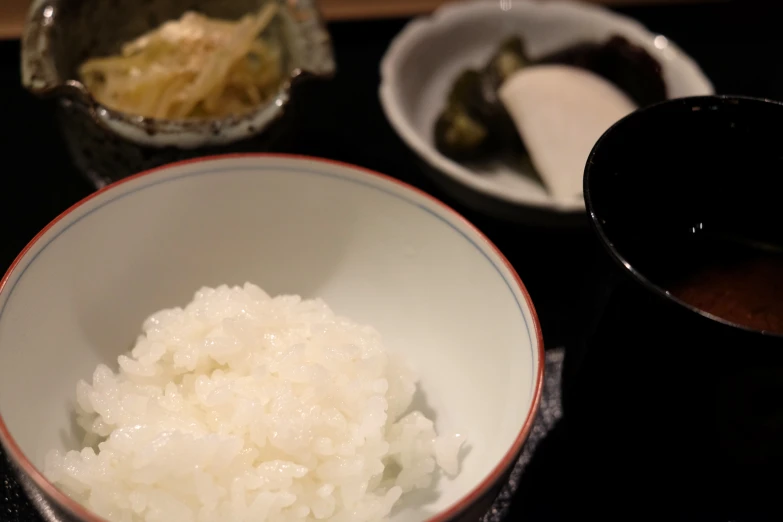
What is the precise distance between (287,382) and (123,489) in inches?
10.1

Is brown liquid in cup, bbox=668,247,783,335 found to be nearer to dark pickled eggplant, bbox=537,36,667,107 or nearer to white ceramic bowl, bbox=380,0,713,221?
white ceramic bowl, bbox=380,0,713,221

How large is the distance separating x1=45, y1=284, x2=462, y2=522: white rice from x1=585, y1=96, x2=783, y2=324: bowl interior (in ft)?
1.40

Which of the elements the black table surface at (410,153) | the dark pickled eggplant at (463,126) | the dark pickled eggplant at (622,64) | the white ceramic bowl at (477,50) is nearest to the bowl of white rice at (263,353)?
the black table surface at (410,153)

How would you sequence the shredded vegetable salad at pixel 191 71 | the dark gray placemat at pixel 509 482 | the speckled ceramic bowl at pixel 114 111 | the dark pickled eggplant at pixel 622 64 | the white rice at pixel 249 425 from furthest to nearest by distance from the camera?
the dark pickled eggplant at pixel 622 64 < the shredded vegetable salad at pixel 191 71 < the speckled ceramic bowl at pixel 114 111 < the dark gray placemat at pixel 509 482 < the white rice at pixel 249 425

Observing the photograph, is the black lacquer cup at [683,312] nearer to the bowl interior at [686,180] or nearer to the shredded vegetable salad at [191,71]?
the bowl interior at [686,180]

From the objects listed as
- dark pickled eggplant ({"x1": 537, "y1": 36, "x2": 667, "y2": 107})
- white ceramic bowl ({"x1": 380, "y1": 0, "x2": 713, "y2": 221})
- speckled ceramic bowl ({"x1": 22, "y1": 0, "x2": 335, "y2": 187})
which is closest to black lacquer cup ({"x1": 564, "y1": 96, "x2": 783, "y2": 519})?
white ceramic bowl ({"x1": 380, "y1": 0, "x2": 713, "y2": 221})

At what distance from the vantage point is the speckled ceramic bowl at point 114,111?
135 cm

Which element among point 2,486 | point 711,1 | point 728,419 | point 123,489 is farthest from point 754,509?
point 711,1

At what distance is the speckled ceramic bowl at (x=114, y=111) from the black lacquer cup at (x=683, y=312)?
0.71 m

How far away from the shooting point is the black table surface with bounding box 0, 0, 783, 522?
1149 millimetres

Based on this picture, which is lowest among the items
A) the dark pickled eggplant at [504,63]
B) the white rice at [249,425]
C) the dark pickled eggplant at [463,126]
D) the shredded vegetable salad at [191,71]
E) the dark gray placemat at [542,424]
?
the dark gray placemat at [542,424]

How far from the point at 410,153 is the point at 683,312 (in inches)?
40.4

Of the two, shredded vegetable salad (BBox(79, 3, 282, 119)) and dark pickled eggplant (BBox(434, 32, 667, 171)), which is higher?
shredded vegetable salad (BBox(79, 3, 282, 119))

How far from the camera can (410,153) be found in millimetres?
1781
